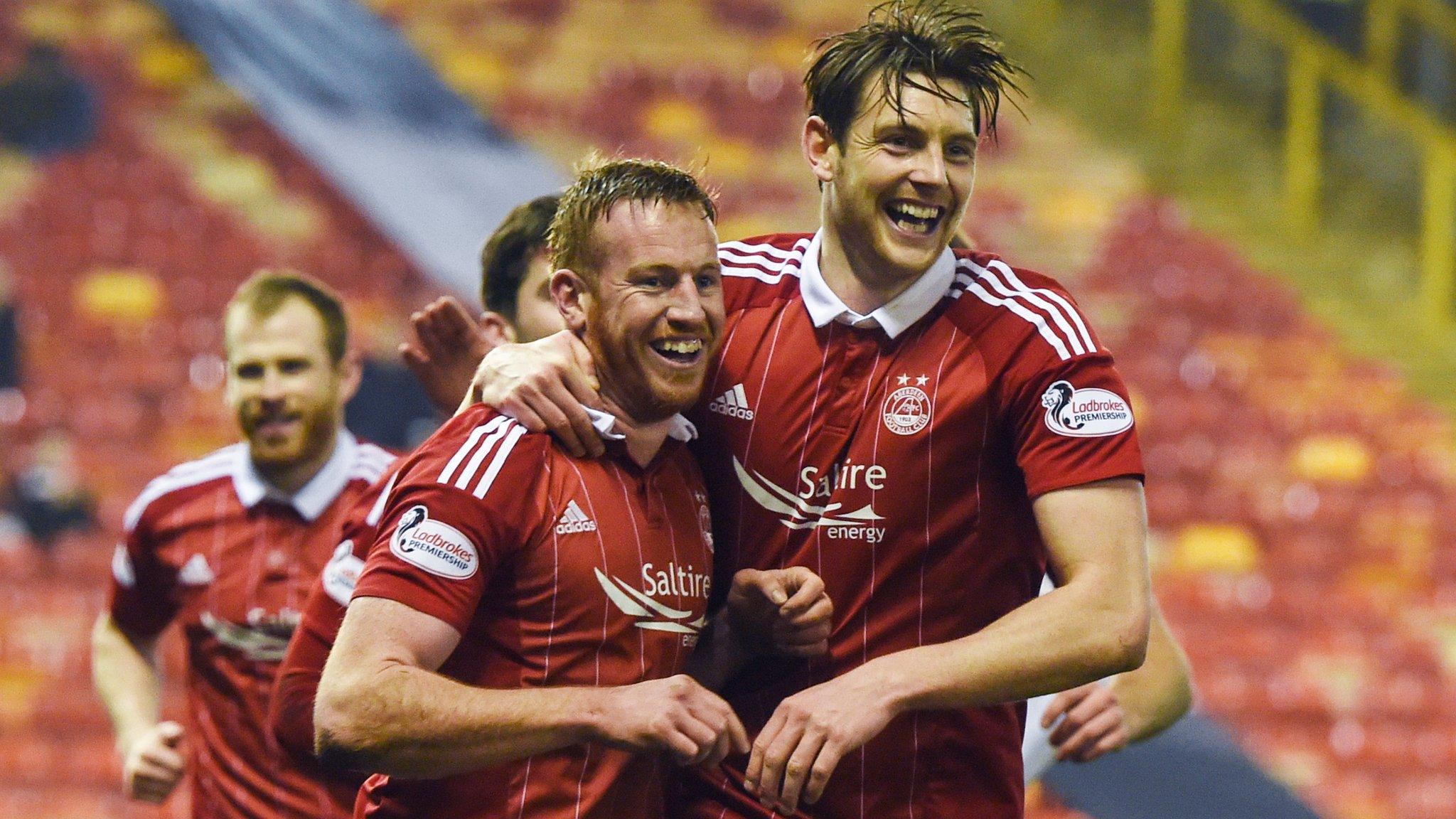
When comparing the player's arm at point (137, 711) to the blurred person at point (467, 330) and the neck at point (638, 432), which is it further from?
the neck at point (638, 432)

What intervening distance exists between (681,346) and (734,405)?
0.73ft

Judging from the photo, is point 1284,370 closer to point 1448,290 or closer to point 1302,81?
point 1448,290

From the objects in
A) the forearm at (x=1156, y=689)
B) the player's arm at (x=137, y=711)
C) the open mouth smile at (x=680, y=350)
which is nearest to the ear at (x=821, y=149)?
the open mouth smile at (x=680, y=350)

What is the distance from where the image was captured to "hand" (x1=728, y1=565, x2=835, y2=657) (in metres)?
2.32

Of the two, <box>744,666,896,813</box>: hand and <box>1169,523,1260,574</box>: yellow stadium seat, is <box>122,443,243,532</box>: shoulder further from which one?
<box>1169,523,1260,574</box>: yellow stadium seat

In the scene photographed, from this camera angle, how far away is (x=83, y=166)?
10.4 m

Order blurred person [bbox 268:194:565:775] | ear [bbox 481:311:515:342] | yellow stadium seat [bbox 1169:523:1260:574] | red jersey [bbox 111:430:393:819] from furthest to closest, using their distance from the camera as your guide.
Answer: yellow stadium seat [bbox 1169:523:1260:574], red jersey [bbox 111:430:393:819], ear [bbox 481:311:515:342], blurred person [bbox 268:194:565:775]

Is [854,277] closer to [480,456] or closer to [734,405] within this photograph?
[734,405]

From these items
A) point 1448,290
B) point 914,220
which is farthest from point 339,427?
point 1448,290

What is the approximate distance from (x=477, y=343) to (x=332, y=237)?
766 cm

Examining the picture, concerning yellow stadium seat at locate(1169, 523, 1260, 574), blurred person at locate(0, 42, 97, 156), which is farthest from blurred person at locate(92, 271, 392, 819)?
blurred person at locate(0, 42, 97, 156)

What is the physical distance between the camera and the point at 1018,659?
222cm

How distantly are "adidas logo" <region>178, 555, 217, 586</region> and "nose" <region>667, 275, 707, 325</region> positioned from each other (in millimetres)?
1689

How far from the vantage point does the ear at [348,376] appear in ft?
12.3
